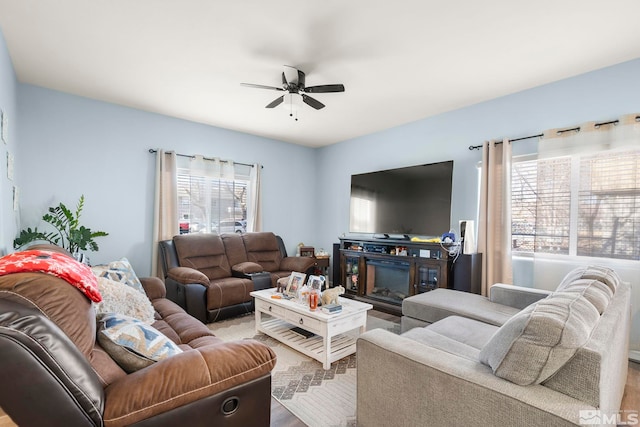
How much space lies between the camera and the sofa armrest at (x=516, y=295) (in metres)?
2.45

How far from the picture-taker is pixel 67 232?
10.9ft

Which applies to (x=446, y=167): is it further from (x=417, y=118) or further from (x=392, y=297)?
(x=392, y=297)

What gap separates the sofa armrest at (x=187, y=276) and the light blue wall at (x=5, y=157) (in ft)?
4.54

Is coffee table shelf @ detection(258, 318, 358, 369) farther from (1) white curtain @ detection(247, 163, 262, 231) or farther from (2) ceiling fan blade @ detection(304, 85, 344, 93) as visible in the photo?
(2) ceiling fan blade @ detection(304, 85, 344, 93)

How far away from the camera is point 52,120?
10.8 ft

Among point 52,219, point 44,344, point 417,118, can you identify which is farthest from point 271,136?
point 44,344

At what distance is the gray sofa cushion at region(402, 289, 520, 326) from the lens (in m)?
2.31

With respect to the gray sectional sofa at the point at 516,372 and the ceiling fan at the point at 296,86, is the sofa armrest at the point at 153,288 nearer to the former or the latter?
the ceiling fan at the point at 296,86

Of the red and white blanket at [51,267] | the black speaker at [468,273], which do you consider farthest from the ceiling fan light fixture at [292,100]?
the black speaker at [468,273]

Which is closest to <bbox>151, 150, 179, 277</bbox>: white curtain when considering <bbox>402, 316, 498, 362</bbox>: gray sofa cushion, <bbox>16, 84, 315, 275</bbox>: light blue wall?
<bbox>16, 84, 315, 275</bbox>: light blue wall

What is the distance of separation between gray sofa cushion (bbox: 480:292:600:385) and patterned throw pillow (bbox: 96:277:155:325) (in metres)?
1.95

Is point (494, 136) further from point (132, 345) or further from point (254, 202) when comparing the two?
point (132, 345)

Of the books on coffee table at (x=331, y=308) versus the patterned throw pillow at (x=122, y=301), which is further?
the books on coffee table at (x=331, y=308)

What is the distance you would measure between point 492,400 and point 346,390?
4.04 ft
